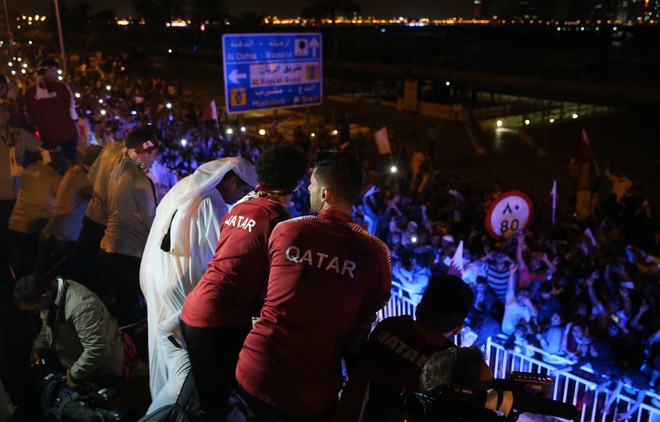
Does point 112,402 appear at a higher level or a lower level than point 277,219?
lower

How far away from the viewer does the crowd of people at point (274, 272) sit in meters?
2.03

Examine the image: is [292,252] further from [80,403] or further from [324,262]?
[80,403]

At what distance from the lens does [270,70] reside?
38.4 ft

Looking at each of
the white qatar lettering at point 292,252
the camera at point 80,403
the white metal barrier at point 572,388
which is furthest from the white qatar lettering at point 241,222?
the white metal barrier at point 572,388

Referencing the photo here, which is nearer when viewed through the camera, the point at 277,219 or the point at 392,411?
the point at 392,411

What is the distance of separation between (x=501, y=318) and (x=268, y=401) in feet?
13.9

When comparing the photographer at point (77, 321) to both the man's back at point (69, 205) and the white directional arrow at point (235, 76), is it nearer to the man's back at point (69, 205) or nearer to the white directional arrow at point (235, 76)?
the man's back at point (69, 205)

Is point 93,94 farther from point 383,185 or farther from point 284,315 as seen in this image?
point 284,315

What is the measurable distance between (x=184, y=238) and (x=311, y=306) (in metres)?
1.13

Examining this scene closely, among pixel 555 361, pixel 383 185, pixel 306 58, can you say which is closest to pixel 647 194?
pixel 383 185

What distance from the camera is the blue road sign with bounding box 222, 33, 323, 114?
37.1ft

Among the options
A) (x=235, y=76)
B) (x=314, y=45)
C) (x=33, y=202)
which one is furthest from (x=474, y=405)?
(x=314, y=45)

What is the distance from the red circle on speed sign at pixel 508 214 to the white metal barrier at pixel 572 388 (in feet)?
7.74

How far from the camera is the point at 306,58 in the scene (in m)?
12.2
